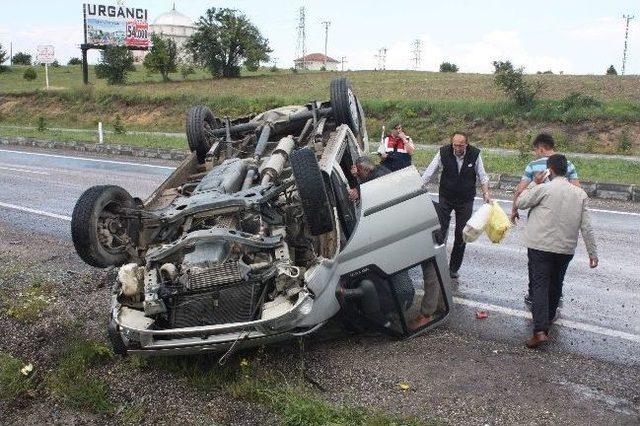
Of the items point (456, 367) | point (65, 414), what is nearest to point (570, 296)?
point (456, 367)

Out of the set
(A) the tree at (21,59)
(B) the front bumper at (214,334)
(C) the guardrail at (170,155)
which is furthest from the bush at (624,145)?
(A) the tree at (21,59)

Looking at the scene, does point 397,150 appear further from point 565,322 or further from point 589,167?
point 589,167

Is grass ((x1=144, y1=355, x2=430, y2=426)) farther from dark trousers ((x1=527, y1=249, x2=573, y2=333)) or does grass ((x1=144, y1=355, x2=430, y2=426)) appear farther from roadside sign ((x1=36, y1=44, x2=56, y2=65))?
roadside sign ((x1=36, y1=44, x2=56, y2=65))

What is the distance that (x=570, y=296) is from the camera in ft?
19.9

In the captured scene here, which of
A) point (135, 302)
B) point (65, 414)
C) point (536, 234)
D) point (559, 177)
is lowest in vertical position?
point (65, 414)

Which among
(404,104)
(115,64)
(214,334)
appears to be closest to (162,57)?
(115,64)

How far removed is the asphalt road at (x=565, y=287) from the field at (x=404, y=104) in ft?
41.5

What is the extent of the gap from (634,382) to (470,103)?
22.3 meters

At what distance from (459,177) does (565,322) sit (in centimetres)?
171

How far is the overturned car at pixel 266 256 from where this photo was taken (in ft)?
13.9

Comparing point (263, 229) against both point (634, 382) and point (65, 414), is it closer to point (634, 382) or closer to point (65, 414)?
point (65, 414)

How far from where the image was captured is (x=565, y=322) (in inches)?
213

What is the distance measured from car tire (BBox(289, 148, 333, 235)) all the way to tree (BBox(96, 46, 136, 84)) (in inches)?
1540

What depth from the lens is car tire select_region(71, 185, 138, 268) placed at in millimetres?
4816
